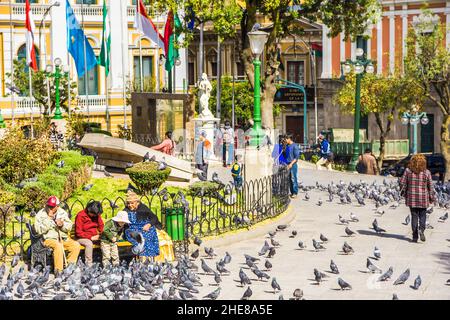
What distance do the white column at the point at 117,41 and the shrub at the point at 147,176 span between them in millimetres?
23500

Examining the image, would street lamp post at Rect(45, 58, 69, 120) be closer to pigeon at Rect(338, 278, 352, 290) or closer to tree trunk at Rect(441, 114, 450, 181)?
tree trunk at Rect(441, 114, 450, 181)

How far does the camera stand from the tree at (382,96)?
40.9 meters

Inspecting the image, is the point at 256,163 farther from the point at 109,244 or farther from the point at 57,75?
the point at 57,75

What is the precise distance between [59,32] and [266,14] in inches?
574

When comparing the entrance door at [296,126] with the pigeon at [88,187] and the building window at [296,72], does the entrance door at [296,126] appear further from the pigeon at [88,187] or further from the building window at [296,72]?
the pigeon at [88,187]

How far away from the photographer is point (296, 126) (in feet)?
188

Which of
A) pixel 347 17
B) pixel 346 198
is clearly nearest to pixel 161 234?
pixel 346 198

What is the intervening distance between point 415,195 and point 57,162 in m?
7.61

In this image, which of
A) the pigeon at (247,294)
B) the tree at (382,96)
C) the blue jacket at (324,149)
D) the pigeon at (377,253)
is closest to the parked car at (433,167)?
the tree at (382,96)

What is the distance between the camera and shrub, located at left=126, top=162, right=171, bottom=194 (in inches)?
803

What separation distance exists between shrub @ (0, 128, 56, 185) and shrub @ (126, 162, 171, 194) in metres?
1.81

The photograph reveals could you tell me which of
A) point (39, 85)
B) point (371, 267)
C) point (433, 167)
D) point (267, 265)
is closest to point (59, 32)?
point (39, 85)

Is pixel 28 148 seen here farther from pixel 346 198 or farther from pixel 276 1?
pixel 276 1

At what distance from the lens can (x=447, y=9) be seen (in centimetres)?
4756
